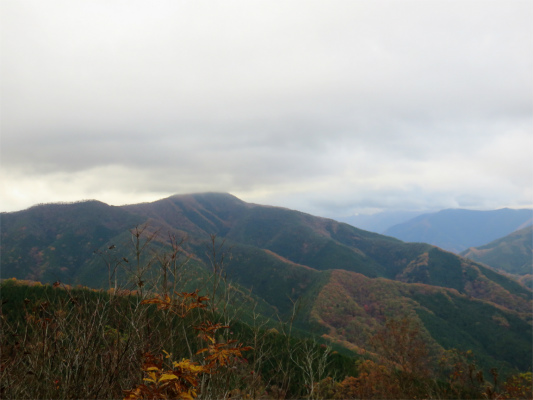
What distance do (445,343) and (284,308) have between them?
62.7 metres

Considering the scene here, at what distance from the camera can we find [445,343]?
87500mm

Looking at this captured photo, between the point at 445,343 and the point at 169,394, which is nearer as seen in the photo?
the point at 169,394

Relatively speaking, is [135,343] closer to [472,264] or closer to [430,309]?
[430,309]

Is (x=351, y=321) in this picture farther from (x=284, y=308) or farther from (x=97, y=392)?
(x=97, y=392)

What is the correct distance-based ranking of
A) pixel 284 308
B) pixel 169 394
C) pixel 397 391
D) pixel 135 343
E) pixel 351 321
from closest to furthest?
pixel 169 394 < pixel 135 343 < pixel 397 391 < pixel 351 321 < pixel 284 308

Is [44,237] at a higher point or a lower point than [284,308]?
higher

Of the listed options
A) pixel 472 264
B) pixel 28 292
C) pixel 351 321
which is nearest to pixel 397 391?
pixel 28 292

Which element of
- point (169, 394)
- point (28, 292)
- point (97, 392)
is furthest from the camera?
point (28, 292)

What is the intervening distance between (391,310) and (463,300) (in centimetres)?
3230

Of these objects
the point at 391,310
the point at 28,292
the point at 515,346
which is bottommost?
the point at 515,346

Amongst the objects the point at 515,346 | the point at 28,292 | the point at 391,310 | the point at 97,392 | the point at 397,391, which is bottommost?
the point at 515,346

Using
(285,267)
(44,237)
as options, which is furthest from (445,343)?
(44,237)

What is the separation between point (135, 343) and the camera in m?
5.32

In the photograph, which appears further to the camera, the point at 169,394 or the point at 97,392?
the point at 97,392
